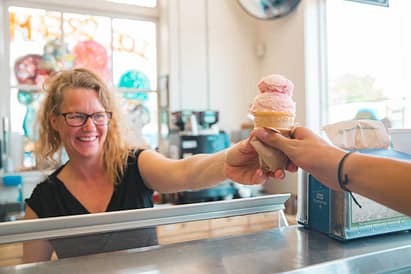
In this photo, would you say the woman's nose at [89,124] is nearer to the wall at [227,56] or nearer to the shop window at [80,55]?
the shop window at [80,55]

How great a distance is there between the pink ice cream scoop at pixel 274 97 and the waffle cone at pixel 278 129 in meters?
0.02

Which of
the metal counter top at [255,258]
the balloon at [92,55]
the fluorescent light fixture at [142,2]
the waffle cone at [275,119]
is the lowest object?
the metal counter top at [255,258]

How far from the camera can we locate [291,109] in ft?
2.67

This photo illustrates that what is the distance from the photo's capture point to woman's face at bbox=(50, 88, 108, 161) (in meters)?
1.15

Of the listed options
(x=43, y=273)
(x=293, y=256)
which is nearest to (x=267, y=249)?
(x=293, y=256)

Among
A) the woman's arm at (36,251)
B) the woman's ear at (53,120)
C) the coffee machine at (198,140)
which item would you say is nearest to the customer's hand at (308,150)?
the woman's arm at (36,251)

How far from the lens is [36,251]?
2.26 ft

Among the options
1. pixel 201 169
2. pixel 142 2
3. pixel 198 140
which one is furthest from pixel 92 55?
pixel 201 169

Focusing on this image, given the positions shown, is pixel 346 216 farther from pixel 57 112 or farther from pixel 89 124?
pixel 57 112

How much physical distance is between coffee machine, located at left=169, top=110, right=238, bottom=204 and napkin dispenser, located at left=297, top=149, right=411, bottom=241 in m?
2.09

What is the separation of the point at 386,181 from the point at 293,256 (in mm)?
267

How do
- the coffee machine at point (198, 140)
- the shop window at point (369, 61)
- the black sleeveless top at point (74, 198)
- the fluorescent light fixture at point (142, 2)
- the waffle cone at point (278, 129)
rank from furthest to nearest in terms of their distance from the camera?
1. the fluorescent light fixture at point (142, 2)
2. the coffee machine at point (198, 140)
3. the shop window at point (369, 61)
4. the black sleeveless top at point (74, 198)
5. the waffle cone at point (278, 129)

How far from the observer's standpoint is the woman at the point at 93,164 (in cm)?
112

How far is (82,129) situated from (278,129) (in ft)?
2.31
